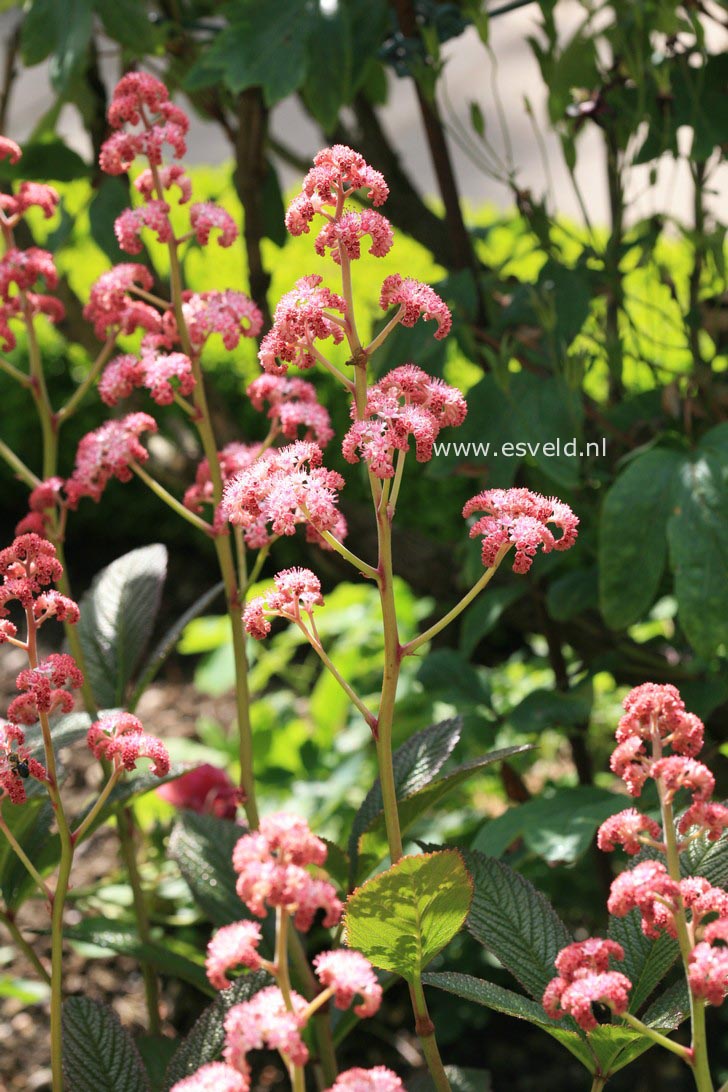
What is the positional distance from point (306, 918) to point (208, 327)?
1.82 ft

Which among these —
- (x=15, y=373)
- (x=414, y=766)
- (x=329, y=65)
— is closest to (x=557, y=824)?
(x=414, y=766)

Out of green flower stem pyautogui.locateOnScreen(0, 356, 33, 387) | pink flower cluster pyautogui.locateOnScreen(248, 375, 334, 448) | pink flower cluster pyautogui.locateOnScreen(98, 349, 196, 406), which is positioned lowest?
pink flower cluster pyautogui.locateOnScreen(248, 375, 334, 448)

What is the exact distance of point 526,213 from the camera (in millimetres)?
1552

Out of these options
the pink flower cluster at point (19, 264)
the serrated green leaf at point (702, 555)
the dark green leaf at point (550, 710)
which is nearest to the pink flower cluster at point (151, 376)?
the pink flower cluster at point (19, 264)

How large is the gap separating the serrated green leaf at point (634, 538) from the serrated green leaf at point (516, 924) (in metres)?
0.44

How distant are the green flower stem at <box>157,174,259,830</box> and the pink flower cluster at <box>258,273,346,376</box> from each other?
266mm

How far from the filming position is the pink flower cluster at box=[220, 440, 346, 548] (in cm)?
72

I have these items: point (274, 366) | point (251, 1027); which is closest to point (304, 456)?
point (274, 366)

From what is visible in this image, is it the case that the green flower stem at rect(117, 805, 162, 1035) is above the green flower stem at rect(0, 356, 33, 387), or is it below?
below

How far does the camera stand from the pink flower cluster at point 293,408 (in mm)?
986

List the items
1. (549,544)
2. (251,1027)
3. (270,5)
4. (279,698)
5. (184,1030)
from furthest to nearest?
(279,698), (184,1030), (270,5), (549,544), (251,1027)

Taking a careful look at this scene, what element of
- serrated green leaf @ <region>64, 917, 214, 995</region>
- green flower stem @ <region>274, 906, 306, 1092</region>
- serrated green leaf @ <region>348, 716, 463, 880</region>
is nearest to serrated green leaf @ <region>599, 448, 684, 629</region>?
serrated green leaf @ <region>348, 716, 463, 880</region>

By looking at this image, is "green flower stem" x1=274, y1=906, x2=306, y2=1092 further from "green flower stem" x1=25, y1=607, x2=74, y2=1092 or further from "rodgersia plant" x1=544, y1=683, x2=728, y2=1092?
"green flower stem" x1=25, y1=607, x2=74, y2=1092

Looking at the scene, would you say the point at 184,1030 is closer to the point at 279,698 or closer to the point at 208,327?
the point at 279,698
